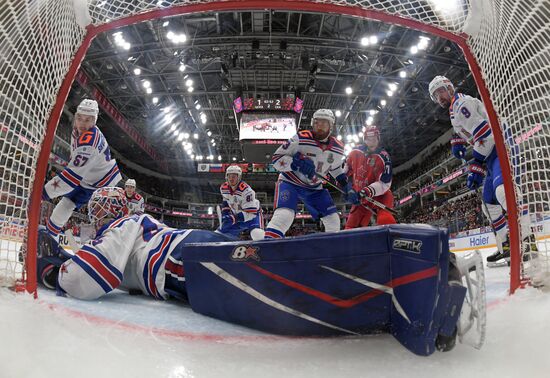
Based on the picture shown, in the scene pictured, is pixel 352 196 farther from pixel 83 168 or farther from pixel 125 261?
pixel 83 168

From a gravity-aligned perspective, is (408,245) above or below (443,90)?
below

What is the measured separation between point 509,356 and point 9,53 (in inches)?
81.6

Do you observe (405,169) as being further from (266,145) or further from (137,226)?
(137,226)

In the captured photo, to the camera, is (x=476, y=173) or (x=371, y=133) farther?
(x=371, y=133)

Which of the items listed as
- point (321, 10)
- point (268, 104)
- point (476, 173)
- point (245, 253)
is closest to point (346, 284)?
point (245, 253)

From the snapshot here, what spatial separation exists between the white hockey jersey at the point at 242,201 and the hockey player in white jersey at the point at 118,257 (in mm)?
3646

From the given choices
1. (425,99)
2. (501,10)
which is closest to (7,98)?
(501,10)

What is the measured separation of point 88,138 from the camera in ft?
10.5

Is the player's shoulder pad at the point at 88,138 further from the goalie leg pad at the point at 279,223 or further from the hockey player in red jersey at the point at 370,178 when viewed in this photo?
the hockey player in red jersey at the point at 370,178

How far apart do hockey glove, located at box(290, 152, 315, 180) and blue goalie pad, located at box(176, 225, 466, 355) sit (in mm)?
1889

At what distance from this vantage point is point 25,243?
1.43m

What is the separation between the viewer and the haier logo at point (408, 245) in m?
0.94

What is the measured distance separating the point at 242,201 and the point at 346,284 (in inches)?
185

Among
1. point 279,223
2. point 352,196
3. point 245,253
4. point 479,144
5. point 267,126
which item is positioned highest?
point 267,126
